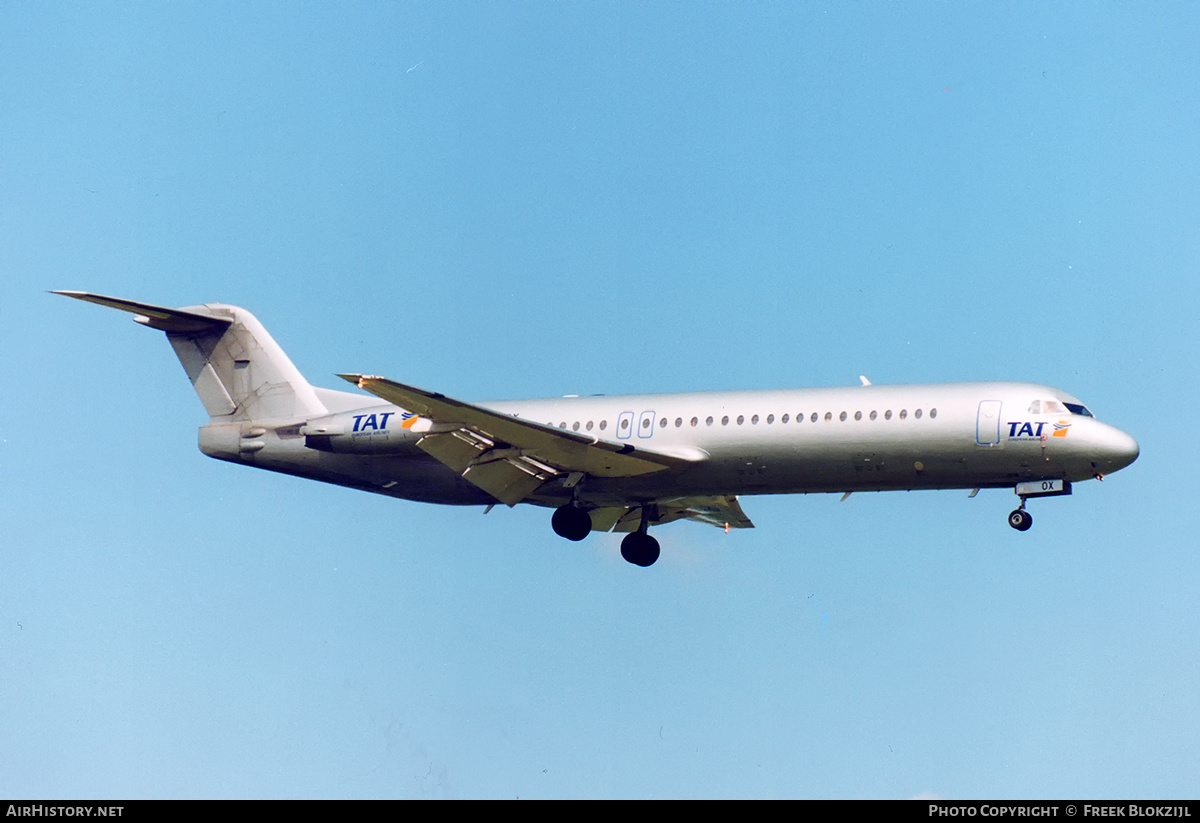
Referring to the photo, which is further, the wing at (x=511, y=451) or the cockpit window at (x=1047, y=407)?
the wing at (x=511, y=451)

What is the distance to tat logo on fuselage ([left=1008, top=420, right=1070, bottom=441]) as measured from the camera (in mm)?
28312

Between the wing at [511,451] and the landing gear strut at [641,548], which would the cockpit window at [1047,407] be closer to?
the wing at [511,451]

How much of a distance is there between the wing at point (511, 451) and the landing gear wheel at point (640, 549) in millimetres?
3570

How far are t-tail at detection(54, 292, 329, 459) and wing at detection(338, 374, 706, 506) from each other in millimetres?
4489

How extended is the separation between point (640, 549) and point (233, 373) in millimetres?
9877

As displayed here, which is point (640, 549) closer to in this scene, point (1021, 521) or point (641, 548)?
point (641, 548)

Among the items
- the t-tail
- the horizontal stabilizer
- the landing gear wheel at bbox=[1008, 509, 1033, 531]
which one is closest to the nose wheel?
the landing gear wheel at bbox=[1008, 509, 1033, 531]

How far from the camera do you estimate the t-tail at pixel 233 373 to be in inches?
1340

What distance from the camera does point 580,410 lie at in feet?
106

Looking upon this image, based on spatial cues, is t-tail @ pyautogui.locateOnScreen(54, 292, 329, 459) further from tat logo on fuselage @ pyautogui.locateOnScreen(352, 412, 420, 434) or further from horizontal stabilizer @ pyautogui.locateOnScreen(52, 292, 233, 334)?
tat logo on fuselage @ pyautogui.locateOnScreen(352, 412, 420, 434)

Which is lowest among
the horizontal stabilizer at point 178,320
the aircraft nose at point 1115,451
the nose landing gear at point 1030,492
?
the nose landing gear at point 1030,492

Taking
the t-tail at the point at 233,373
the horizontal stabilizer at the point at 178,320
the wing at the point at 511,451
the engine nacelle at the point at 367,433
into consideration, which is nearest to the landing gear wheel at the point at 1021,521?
the wing at the point at 511,451
